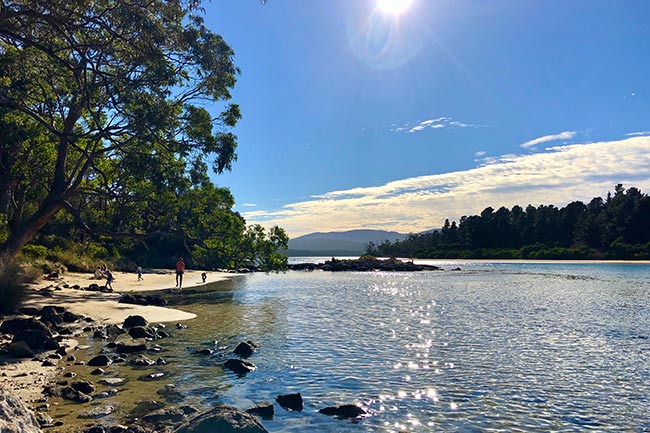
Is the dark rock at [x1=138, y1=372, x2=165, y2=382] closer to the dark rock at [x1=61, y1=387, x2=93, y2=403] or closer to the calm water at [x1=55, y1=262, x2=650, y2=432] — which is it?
the calm water at [x1=55, y1=262, x2=650, y2=432]

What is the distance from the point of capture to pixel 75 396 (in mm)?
10555

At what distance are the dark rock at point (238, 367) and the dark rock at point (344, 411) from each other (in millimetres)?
4217

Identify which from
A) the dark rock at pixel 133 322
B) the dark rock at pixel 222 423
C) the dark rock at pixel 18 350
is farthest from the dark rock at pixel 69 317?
the dark rock at pixel 222 423

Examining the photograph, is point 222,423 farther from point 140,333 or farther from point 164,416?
point 140,333

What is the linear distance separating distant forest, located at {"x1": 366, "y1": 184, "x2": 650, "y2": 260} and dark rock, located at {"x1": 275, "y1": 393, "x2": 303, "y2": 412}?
417 feet

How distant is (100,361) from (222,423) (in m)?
8.26

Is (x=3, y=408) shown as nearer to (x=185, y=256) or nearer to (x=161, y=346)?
(x=161, y=346)

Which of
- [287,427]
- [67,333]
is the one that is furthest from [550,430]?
[67,333]

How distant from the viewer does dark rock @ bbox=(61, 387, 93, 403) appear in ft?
34.4

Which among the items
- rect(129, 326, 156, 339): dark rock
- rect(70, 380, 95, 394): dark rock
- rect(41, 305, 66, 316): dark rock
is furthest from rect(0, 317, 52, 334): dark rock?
rect(70, 380, 95, 394): dark rock

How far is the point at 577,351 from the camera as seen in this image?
1711 centimetres

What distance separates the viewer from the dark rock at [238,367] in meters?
14.0

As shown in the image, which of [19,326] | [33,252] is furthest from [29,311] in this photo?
[33,252]

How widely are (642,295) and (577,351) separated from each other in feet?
86.8
